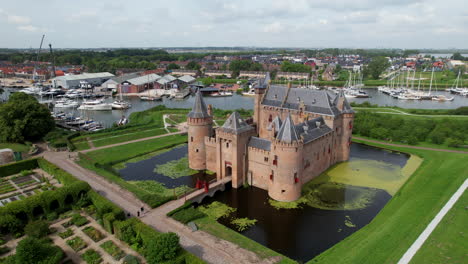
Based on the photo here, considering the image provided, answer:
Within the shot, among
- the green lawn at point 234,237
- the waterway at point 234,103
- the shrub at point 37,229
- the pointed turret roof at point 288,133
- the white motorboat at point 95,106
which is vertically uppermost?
the pointed turret roof at point 288,133

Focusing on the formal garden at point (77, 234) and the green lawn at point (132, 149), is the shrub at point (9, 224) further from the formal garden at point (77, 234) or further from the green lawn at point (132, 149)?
the green lawn at point (132, 149)

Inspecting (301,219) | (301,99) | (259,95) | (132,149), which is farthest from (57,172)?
(301,99)

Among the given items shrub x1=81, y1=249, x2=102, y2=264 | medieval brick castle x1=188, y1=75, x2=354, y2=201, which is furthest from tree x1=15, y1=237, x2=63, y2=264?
medieval brick castle x1=188, y1=75, x2=354, y2=201

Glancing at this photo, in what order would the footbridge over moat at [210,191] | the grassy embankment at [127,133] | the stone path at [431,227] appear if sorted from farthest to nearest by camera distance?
the grassy embankment at [127,133], the footbridge over moat at [210,191], the stone path at [431,227]

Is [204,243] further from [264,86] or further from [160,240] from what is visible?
[264,86]

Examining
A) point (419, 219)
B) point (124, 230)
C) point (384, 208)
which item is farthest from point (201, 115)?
point (419, 219)

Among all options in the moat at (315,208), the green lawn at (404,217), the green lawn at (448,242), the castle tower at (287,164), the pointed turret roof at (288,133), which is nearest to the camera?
the green lawn at (448,242)

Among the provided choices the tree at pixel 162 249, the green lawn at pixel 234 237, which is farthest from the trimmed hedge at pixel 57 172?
the tree at pixel 162 249

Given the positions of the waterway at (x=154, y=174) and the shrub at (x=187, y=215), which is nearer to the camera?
the shrub at (x=187, y=215)
